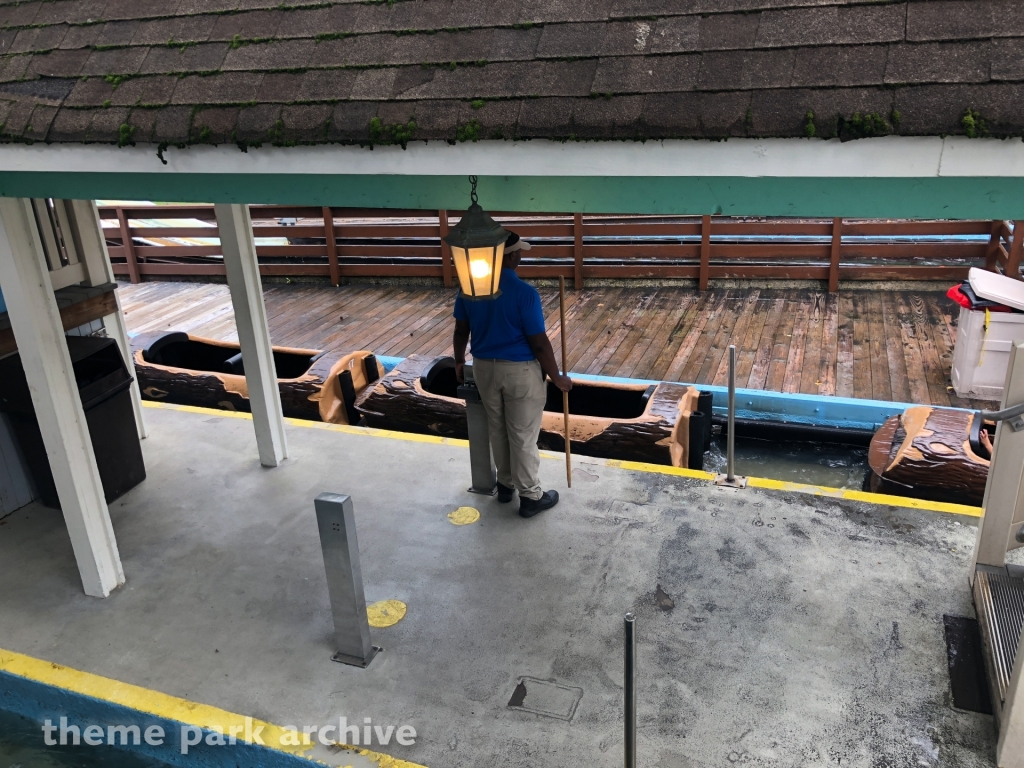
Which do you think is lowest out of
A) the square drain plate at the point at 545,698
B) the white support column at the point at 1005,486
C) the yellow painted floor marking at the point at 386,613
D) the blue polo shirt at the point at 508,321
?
the yellow painted floor marking at the point at 386,613

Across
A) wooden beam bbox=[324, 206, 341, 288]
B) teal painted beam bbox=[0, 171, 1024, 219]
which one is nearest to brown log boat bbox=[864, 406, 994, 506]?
teal painted beam bbox=[0, 171, 1024, 219]

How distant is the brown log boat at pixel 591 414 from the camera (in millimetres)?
5156

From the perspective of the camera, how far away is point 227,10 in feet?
10.4

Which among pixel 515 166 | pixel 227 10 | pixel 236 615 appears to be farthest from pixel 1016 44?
pixel 236 615

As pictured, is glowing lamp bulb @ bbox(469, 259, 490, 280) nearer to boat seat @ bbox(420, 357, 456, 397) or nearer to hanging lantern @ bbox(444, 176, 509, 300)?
hanging lantern @ bbox(444, 176, 509, 300)

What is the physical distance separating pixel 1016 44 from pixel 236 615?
12.4 feet

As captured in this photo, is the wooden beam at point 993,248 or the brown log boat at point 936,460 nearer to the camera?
the brown log boat at point 936,460

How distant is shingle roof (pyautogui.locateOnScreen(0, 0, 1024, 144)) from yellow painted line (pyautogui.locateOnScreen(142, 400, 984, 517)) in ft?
8.94

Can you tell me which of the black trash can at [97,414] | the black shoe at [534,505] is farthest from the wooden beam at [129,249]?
the black shoe at [534,505]

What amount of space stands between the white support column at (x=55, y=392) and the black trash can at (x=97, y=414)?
61cm

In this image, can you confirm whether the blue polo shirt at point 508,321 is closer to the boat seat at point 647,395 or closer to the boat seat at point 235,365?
the boat seat at point 647,395

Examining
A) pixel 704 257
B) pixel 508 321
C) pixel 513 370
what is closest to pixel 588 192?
pixel 508 321

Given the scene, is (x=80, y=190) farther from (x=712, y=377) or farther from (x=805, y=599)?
(x=712, y=377)

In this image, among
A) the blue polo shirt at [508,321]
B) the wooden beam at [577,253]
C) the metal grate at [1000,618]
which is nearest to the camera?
the metal grate at [1000,618]
